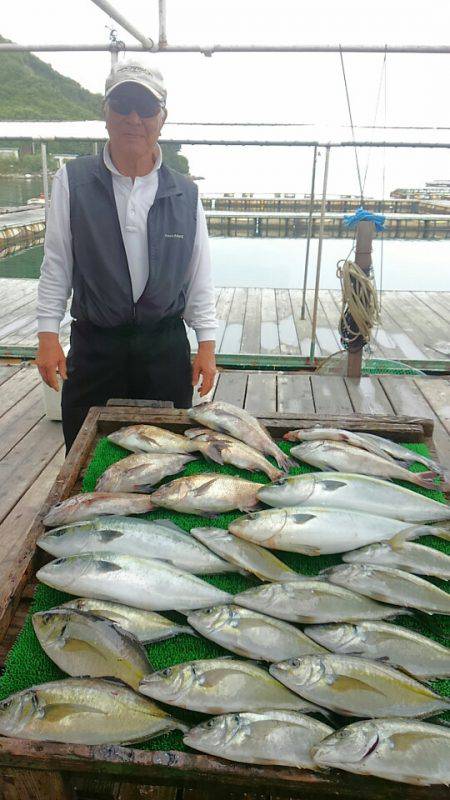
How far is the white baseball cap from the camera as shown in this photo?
2113 mm

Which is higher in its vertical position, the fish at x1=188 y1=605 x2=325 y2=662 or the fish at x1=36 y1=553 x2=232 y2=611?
the fish at x1=36 y1=553 x2=232 y2=611

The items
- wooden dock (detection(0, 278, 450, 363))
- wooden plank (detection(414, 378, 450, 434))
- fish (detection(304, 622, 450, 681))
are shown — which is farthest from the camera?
wooden dock (detection(0, 278, 450, 363))

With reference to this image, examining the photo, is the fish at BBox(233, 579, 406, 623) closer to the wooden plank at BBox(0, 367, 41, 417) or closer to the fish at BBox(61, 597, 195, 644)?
the fish at BBox(61, 597, 195, 644)

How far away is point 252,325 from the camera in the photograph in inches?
255

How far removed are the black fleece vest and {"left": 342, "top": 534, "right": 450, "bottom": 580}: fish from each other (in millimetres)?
1411

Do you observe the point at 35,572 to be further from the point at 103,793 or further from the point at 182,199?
the point at 182,199

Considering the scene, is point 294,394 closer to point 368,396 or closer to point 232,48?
point 368,396

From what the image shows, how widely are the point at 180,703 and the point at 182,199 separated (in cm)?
201

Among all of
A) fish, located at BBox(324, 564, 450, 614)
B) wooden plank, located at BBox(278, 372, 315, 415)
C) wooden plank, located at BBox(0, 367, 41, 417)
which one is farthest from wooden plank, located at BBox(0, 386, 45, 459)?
fish, located at BBox(324, 564, 450, 614)

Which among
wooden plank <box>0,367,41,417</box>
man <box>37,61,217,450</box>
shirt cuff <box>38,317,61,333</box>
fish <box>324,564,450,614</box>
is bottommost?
wooden plank <box>0,367,41,417</box>

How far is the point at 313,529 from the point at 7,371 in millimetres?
4269

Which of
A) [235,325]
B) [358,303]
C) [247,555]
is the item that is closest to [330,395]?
[358,303]

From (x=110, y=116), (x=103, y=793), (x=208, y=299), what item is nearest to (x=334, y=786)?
(x=103, y=793)

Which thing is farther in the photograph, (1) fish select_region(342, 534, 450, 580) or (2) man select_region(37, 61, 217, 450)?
(2) man select_region(37, 61, 217, 450)
